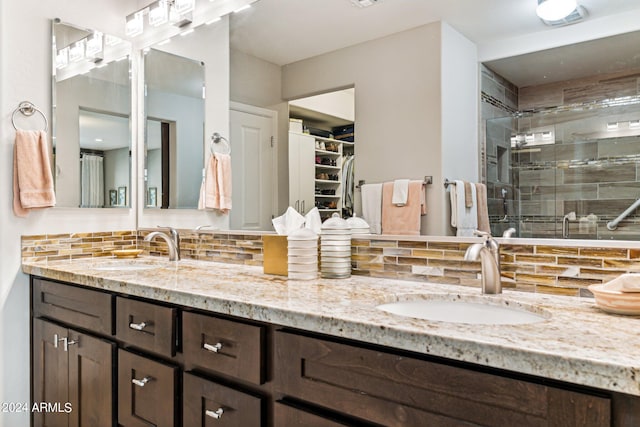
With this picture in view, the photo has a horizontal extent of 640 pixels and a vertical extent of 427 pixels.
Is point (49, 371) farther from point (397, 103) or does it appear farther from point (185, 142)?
point (397, 103)

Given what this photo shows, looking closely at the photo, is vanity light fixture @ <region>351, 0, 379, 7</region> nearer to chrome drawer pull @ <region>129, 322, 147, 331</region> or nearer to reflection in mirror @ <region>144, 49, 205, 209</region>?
reflection in mirror @ <region>144, 49, 205, 209</region>

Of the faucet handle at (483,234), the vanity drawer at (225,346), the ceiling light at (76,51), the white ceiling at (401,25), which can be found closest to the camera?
the vanity drawer at (225,346)

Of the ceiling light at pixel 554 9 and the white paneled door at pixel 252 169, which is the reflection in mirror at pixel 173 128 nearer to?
the white paneled door at pixel 252 169

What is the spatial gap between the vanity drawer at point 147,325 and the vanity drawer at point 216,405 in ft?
0.45

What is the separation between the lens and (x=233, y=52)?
7.45ft

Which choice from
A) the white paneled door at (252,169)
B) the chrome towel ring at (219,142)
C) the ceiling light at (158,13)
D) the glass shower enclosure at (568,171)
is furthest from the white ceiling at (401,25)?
the ceiling light at (158,13)

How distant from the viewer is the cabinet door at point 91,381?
167 centimetres

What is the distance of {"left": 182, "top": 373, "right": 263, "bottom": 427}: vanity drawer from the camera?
1.18 metres

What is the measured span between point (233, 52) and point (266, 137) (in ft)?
1.67

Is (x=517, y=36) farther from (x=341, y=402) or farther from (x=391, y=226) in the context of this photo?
(x=341, y=402)

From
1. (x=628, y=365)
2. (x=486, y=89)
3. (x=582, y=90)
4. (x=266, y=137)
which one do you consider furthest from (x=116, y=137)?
(x=628, y=365)

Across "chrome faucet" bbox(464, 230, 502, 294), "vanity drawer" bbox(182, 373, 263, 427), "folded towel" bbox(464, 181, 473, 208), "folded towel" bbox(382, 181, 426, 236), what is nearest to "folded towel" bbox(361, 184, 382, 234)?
"folded towel" bbox(382, 181, 426, 236)

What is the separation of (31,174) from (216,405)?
1588 mm

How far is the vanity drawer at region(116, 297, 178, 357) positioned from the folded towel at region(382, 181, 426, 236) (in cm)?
78
